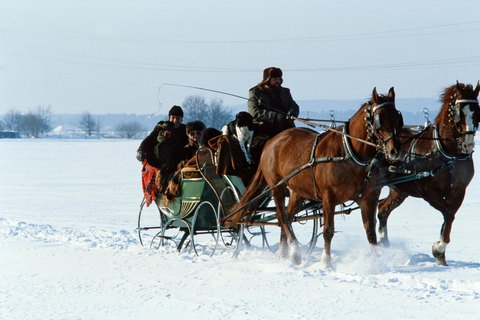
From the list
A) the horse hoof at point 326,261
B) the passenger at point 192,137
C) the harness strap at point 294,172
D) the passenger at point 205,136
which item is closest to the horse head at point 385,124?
the harness strap at point 294,172

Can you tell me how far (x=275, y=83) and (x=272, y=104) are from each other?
0.89 feet

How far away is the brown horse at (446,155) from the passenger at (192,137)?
9.29 ft

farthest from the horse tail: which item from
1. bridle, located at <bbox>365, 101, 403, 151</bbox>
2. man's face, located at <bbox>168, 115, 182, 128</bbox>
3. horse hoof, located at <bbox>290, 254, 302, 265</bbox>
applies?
bridle, located at <bbox>365, 101, 403, 151</bbox>

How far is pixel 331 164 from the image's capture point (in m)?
6.49

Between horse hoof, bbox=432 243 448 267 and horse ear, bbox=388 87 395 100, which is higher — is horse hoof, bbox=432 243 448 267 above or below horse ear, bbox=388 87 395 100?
below

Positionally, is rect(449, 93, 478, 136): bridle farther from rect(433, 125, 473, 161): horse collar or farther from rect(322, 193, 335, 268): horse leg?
rect(322, 193, 335, 268): horse leg

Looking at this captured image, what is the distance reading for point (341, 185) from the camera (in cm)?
645

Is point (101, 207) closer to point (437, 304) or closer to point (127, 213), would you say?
point (127, 213)

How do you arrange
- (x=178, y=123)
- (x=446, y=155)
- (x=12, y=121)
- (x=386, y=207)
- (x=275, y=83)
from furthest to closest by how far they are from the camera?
(x=12, y=121) < (x=178, y=123) < (x=386, y=207) < (x=275, y=83) < (x=446, y=155)

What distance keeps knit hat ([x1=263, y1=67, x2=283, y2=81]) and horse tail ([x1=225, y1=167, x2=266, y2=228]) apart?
1.18 meters

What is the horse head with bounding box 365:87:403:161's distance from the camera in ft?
19.0

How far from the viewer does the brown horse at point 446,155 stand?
6531mm

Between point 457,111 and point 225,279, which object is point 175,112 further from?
point 457,111

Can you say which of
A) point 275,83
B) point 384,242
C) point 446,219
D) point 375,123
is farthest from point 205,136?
point 446,219
